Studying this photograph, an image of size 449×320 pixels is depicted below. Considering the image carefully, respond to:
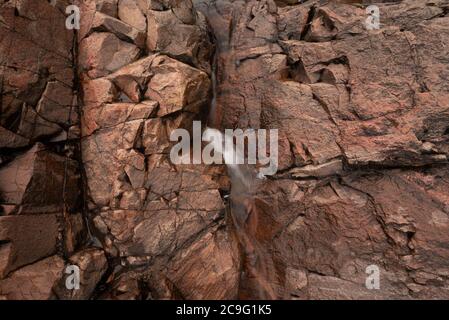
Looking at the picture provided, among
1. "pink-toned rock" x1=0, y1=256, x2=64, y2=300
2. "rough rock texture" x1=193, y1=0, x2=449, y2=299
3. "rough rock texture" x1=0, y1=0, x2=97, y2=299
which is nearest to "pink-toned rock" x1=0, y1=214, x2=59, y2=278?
"rough rock texture" x1=0, y1=0, x2=97, y2=299

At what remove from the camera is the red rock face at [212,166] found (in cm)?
638

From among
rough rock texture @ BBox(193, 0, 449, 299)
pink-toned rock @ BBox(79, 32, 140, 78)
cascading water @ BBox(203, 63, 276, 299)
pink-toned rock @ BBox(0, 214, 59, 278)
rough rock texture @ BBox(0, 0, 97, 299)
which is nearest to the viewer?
pink-toned rock @ BBox(0, 214, 59, 278)

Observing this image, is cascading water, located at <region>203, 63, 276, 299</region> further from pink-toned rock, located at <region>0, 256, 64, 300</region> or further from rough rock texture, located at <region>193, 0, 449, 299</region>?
pink-toned rock, located at <region>0, 256, 64, 300</region>

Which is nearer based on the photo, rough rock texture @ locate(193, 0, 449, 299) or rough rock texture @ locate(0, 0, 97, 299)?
rough rock texture @ locate(0, 0, 97, 299)

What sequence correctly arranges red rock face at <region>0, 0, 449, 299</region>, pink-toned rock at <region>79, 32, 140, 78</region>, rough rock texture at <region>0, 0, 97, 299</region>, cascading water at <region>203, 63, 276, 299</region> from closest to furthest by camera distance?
1. rough rock texture at <region>0, 0, 97, 299</region>
2. red rock face at <region>0, 0, 449, 299</region>
3. pink-toned rock at <region>79, 32, 140, 78</region>
4. cascading water at <region>203, 63, 276, 299</region>

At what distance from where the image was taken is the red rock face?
6.38 m

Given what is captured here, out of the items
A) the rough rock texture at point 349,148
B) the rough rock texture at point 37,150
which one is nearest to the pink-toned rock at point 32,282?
the rough rock texture at point 37,150

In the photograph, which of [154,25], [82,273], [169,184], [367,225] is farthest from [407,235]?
[154,25]

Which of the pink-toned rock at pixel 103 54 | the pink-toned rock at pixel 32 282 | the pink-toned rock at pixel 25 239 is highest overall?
the pink-toned rock at pixel 103 54

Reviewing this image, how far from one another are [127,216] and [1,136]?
297 cm

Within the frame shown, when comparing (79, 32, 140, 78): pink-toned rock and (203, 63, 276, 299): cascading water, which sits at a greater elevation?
(79, 32, 140, 78): pink-toned rock

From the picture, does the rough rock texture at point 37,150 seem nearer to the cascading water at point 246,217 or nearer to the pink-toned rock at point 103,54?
the pink-toned rock at point 103,54

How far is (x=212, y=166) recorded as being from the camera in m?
7.59

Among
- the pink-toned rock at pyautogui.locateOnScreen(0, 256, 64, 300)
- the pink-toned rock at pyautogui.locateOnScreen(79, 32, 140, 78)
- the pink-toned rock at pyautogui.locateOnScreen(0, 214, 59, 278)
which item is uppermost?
the pink-toned rock at pyautogui.locateOnScreen(79, 32, 140, 78)
